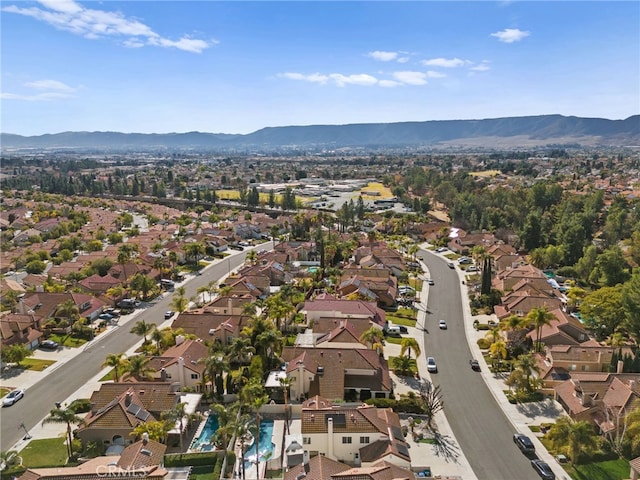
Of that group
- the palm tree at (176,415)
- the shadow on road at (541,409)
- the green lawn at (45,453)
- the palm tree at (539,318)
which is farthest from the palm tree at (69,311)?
the palm tree at (539,318)

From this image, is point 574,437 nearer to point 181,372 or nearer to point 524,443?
point 524,443

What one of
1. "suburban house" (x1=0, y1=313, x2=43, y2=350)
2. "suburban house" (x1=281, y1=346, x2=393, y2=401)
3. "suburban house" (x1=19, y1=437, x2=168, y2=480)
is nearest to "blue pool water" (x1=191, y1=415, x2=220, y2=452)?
"suburban house" (x1=19, y1=437, x2=168, y2=480)

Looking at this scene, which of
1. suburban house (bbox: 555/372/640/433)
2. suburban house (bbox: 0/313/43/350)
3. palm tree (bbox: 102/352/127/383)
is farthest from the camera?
suburban house (bbox: 0/313/43/350)

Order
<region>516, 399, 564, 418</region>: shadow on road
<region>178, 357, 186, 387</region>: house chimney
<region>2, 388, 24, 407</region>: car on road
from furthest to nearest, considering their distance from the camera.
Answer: <region>178, 357, 186, 387</region>: house chimney
<region>2, 388, 24, 407</region>: car on road
<region>516, 399, 564, 418</region>: shadow on road

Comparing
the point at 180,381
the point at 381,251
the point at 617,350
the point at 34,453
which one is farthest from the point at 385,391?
the point at 381,251

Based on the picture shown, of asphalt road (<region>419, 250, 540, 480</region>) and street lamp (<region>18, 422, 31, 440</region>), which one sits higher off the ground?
street lamp (<region>18, 422, 31, 440</region>)

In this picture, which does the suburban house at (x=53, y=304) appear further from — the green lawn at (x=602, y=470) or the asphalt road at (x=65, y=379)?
the green lawn at (x=602, y=470)

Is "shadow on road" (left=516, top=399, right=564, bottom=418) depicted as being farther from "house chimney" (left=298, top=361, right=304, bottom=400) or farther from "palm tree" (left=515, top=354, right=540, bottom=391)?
"house chimney" (left=298, top=361, right=304, bottom=400)
